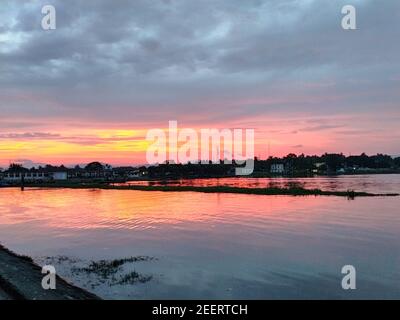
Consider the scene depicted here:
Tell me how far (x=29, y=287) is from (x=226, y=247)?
14.7 m

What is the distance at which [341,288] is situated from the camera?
1902 cm

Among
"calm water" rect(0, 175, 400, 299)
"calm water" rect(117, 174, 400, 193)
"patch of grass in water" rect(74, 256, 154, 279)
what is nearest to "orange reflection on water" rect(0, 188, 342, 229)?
"calm water" rect(0, 175, 400, 299)

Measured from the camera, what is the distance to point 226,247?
94.7 feet

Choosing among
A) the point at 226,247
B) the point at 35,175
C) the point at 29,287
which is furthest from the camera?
the point at 35,175

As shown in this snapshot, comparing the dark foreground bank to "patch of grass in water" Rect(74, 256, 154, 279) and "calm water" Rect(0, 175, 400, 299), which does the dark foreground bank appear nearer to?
"calm water" Rect(0, 175, 400, 299)

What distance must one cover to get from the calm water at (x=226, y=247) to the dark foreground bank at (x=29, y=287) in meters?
1.10

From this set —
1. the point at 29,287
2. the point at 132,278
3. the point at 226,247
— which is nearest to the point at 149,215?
the point at 226,247

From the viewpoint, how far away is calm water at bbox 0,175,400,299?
757 inches

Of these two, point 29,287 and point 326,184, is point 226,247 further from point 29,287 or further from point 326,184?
point 326,184

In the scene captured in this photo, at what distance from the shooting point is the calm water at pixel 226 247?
63.1 feet

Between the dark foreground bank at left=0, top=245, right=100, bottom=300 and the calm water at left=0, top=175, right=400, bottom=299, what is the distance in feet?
3.62

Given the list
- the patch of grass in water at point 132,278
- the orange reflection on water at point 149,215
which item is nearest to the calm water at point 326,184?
the orange reflection on water at point 149,215
